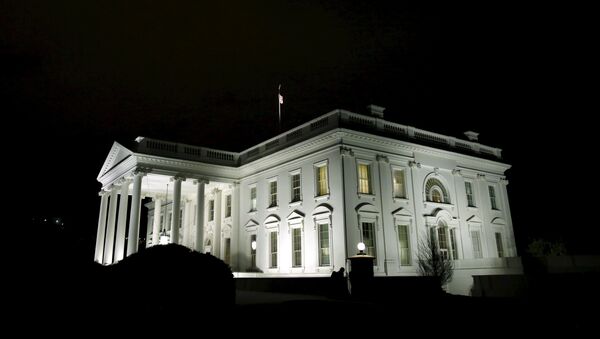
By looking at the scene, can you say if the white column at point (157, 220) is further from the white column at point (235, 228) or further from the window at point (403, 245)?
the window at point (403, 245)

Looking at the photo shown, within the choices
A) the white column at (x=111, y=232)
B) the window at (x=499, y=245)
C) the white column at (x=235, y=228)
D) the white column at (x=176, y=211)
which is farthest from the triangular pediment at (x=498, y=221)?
Result: the white column at (x=111, y=232)

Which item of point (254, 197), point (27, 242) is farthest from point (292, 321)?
point (254, 197)

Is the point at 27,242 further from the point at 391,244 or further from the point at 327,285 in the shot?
the point at 391,244

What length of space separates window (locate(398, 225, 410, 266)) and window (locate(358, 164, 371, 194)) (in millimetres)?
3296

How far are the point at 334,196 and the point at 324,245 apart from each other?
10.1 ft

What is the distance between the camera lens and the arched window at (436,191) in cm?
3039

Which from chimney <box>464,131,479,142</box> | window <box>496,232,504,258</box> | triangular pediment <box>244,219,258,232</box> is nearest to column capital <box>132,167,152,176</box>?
triangular pediment <box>244,219,258,232</box>

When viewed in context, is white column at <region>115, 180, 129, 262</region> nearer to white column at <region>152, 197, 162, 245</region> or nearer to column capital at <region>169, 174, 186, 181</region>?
column capital at <region>169, 174, 186, 181</region>

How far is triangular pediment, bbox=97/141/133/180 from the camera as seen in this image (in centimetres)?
3231

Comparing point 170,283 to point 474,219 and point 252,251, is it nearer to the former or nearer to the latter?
point 252,251

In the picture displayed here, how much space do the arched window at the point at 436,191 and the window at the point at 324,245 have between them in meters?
8.26

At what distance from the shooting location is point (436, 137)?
3241 cm

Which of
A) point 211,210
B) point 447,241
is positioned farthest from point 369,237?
point 211,210

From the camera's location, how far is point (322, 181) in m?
27.7
